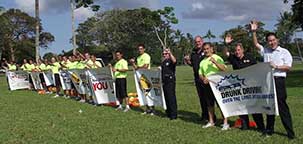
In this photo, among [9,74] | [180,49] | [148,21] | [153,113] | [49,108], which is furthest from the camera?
[180,49]

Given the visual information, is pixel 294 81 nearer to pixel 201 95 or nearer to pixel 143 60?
pixel 143 60

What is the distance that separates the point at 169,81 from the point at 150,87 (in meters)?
1.46

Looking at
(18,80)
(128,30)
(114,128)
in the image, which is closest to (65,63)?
(18,80)

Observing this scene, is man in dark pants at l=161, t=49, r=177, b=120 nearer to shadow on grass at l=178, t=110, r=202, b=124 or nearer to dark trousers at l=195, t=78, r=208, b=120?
shadow on grass at l=178, t=110, r=202, b=124

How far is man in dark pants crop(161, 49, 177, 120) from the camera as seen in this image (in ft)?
41.5

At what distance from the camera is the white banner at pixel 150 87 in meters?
13.6

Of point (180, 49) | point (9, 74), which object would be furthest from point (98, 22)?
point (9, 74)

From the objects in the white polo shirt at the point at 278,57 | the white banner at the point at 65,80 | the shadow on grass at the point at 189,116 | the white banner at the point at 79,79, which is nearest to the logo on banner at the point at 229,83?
the white polo shirt at the point at 278,57

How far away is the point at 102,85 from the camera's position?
1709cm

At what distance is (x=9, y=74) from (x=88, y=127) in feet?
60.9

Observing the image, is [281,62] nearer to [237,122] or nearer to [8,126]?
[237,122]

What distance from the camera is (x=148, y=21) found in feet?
307

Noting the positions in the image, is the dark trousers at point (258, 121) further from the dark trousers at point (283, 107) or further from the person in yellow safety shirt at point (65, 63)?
the person in yellow safety shirt at point (65, 63)

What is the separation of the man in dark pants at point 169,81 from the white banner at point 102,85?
147 inches
